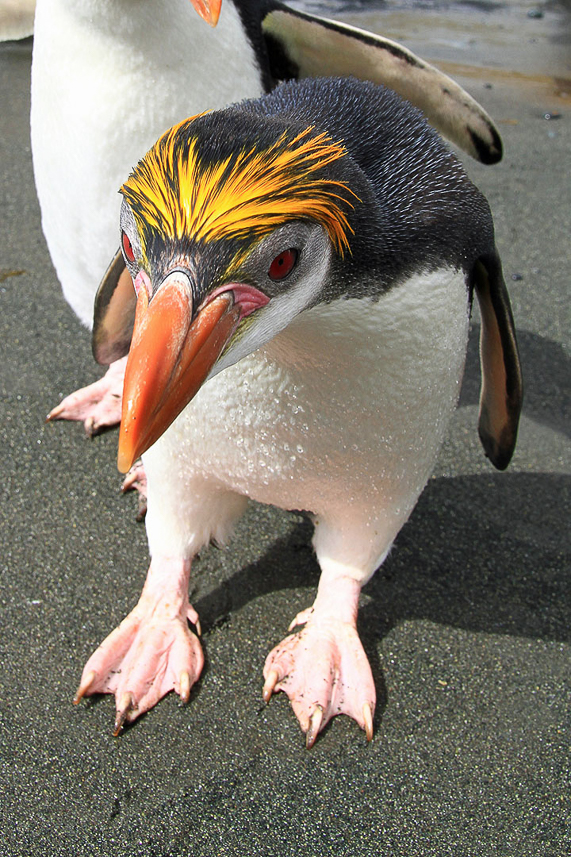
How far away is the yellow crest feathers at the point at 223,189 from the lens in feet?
2.64

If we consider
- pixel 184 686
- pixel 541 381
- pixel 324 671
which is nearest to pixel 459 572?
pixel 324 671

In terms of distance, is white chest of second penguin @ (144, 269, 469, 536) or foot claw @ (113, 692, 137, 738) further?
foot claw @ (113, 692, 137, 738)

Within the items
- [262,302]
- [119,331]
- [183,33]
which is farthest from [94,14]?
[262,302]

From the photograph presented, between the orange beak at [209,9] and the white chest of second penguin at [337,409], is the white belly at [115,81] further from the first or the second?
the white chest of second penguin at [337,409]

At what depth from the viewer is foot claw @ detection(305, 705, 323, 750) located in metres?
1.36

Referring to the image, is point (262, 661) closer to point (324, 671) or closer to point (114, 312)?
point (324, 671)

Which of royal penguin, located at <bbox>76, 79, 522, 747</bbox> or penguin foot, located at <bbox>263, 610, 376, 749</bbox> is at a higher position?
royal penguin, located at <bbox>76, 79, 522, 747</bbox>

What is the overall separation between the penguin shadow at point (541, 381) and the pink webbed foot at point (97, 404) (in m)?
0.92

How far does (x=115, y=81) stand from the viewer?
5.10 ft

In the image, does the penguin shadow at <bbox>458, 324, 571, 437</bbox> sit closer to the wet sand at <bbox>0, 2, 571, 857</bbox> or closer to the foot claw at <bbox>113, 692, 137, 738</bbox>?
the wet sand at <bbox>0, 2, 571, 857</bbox>

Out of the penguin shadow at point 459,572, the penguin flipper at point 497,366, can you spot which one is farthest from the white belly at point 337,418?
the penguin shadow at point 459,572

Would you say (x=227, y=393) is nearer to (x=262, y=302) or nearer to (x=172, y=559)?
(x=262, y=302)

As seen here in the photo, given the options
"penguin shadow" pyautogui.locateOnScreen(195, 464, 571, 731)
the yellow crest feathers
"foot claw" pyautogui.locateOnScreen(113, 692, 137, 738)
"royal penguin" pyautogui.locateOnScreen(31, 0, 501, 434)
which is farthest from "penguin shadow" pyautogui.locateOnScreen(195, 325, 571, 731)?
the yellow crest feathers

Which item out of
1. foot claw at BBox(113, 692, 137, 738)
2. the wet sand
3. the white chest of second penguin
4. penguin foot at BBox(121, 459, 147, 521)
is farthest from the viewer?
penguin foot at BBox(121, 459, 147, 521)
